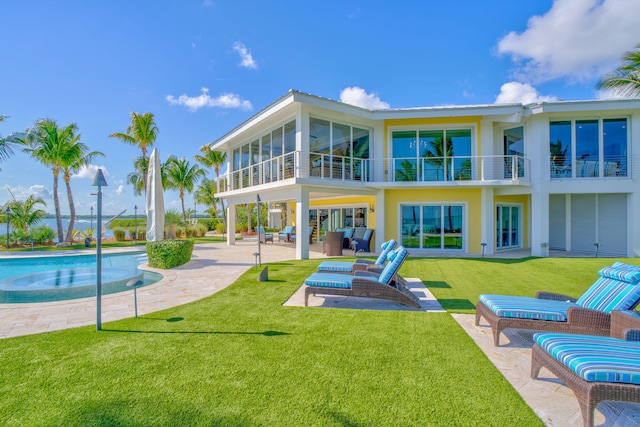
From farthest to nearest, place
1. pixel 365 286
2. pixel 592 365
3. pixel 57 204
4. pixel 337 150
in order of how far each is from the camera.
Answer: pixel 57 204
pixel 337 150
pixel 365 286
pixel 592 365

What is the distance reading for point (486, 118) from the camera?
46.3ft

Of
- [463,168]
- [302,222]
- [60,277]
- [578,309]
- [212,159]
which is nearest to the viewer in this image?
[578,309]

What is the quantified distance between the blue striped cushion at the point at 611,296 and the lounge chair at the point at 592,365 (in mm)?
841

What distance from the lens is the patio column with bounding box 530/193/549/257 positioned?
531 inches

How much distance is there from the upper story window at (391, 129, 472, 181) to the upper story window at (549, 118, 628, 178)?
3.89 metres

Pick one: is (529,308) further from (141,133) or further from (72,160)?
(141,133)

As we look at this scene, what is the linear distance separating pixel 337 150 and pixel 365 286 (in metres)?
9.42

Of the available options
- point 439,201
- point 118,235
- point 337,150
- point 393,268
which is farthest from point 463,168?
point 118,235

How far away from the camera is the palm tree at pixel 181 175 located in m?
30.7

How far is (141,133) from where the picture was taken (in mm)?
24016

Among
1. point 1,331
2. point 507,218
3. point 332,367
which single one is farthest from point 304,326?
point 507,218

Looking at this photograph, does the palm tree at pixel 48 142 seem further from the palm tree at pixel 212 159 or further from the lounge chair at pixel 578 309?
the lounge chair at pixel 578 309

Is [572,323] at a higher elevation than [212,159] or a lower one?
lower

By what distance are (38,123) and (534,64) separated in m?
32.8
